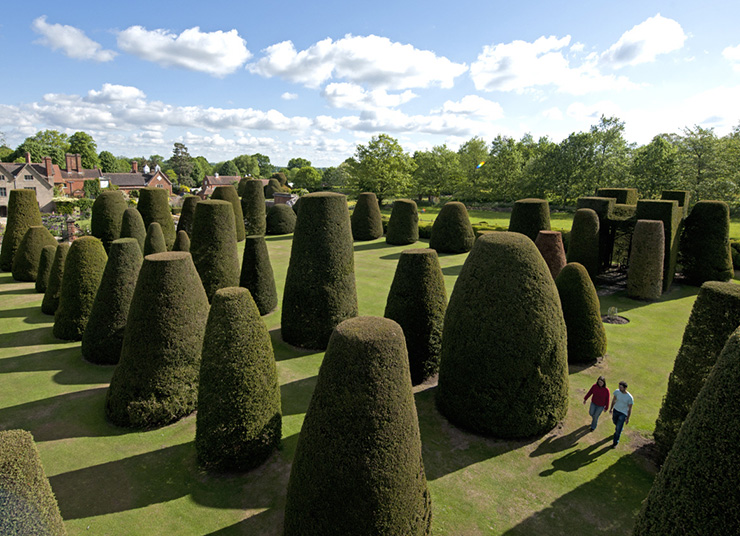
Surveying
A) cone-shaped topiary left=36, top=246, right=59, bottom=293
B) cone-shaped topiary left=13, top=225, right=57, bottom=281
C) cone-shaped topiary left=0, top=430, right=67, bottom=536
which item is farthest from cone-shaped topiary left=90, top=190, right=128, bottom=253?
cone-shaped topiary left=0, top=430, right=67, bottom=536

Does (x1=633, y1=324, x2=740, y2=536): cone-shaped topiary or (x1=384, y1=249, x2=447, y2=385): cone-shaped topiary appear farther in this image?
A: (x1=384, y1=249, x2=447, y2=385): cone-shaped topiary

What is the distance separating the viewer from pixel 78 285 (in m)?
13.5

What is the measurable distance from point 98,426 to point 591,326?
13412 mm

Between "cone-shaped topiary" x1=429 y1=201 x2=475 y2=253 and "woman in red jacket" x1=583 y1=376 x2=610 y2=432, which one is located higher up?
"cone-shaped topiary" x1=429 y1=201 x2=475 y2=253

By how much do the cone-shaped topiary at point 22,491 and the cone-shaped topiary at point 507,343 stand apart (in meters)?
7.11

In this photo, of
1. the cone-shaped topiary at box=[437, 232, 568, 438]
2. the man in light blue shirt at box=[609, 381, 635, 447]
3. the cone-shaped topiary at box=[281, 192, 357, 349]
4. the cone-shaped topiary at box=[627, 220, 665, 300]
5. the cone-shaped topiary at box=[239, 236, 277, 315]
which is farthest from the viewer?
the cone-shaped topiary at box=[627, 220, 665, 300]

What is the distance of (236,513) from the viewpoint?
7.11 metres

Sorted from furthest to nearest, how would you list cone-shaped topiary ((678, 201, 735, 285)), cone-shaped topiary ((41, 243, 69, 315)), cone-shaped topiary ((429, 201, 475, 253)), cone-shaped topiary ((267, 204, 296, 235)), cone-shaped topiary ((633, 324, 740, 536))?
cone-shaped topiary ((267, 204, 296, 235)), cone-shaped topiary ((429, 201, 475, 253)), cone-shaped topiary ((678, 201, 735, 285)), cone-shaped topiary ((41, 243, 69, 315)), cone-shaped topiary ((633, 324, 740, 536))

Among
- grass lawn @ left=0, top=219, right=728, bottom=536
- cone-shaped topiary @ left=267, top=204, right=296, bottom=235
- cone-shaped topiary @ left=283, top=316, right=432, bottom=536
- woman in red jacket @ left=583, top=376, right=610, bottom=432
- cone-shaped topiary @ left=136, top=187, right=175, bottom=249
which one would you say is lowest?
grass lawn @ left=0, top=219, right=728, bottom=536

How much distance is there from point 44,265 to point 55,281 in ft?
Answer: 13.1

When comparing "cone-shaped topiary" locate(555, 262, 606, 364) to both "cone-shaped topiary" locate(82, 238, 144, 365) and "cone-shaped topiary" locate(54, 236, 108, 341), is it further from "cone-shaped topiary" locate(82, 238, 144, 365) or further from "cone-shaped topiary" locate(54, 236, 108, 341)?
"cone-shaped topiary" locate(54, 236, 108, 341)

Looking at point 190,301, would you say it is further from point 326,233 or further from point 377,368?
point 377,368

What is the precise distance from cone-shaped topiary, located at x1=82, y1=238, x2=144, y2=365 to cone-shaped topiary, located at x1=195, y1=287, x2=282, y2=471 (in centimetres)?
594

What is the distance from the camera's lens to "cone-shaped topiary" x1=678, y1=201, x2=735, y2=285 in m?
20.6
